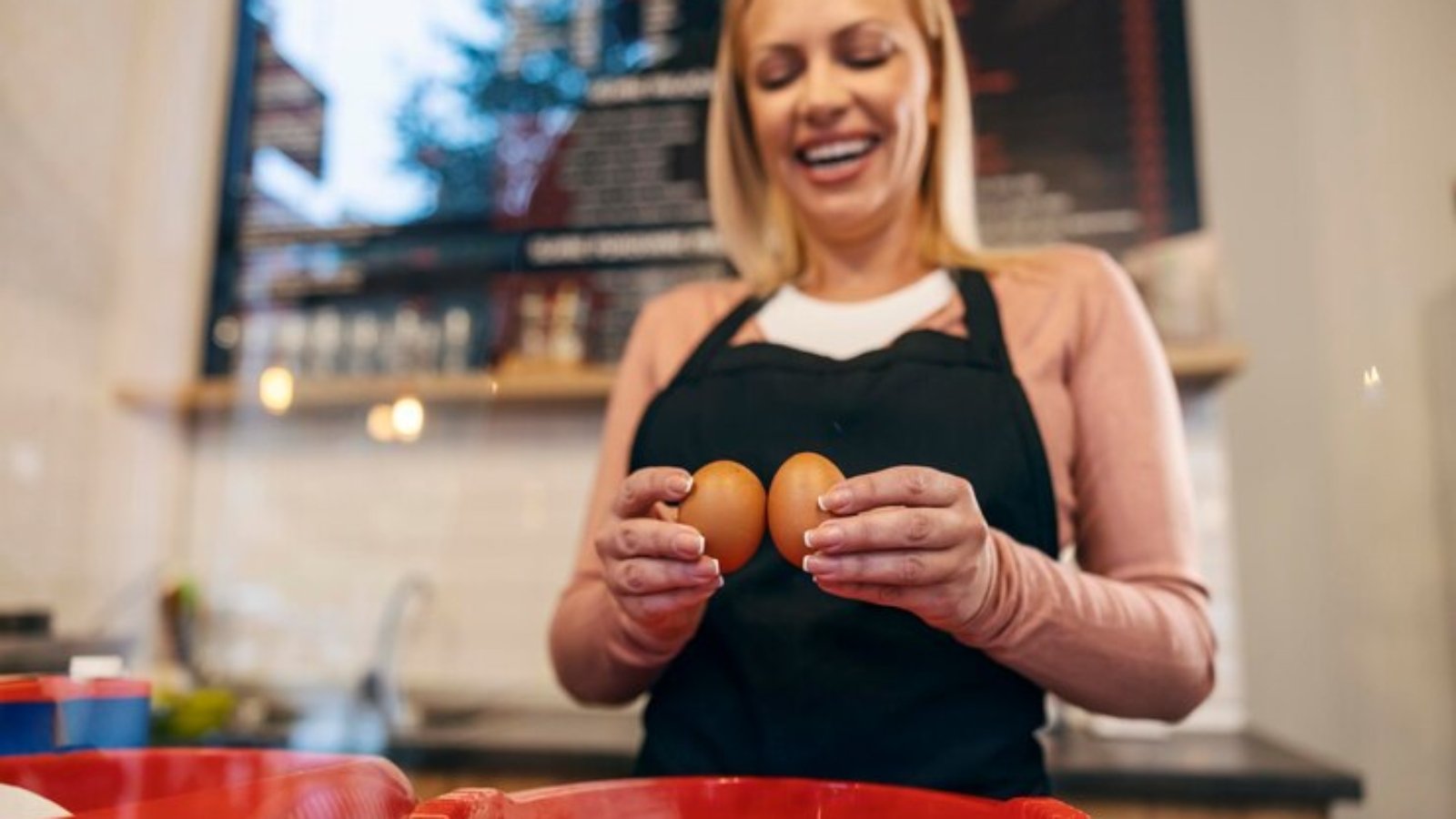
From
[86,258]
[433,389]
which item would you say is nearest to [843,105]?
[86,258]

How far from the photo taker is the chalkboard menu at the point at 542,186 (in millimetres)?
1234

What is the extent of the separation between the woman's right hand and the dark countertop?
593mm

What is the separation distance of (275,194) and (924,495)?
134 cm

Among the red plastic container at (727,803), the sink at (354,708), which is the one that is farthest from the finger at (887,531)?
the sink at (354,708)

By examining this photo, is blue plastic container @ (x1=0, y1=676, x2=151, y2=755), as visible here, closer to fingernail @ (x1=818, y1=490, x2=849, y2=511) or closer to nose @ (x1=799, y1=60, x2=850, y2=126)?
fingernail @ (x1=818, y1=490, x2=849, y2=511)

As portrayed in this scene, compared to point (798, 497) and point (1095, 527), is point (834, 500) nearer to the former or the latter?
point (798, 497)

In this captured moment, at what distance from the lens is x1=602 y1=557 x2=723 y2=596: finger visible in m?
0.47

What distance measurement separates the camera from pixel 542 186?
5.66 feet

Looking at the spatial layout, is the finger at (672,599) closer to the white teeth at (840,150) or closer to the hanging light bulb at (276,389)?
the white teeth at (840,150)

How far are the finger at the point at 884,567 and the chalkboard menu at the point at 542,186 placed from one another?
750 mm

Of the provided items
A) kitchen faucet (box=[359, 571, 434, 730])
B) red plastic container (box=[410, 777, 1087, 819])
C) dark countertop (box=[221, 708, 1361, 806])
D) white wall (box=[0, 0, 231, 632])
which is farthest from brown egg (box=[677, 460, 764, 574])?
kitchen faucet (box=[359, 571, 434, 730])

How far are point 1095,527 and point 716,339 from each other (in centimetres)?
26

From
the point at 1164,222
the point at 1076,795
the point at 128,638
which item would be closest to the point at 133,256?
the point at 128,638

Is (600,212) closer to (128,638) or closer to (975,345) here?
(128,638)
